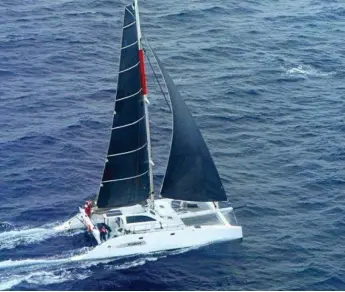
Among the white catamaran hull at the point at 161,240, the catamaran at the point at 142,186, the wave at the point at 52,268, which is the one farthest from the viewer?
the white catamaran hull at the point at 161,240

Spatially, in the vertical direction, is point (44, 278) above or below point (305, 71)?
below

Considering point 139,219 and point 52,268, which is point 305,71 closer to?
point 139,219

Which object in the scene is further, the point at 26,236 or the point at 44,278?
the point at 26,236

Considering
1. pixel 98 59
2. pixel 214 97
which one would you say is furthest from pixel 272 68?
pixel 98 59

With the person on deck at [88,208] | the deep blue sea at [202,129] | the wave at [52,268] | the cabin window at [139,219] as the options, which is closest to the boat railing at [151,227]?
the cabin window at [139,219]

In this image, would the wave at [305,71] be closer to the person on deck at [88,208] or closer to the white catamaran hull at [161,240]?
the white catamaran hull at [161,240]

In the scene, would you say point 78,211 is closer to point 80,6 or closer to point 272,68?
point 272,68

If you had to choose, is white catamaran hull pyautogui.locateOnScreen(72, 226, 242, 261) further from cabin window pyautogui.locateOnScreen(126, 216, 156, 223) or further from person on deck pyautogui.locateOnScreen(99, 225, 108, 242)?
cabin window pyautogui.locateOnScreen(126, 216, 156, 223)

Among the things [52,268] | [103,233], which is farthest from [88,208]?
[52,268]
